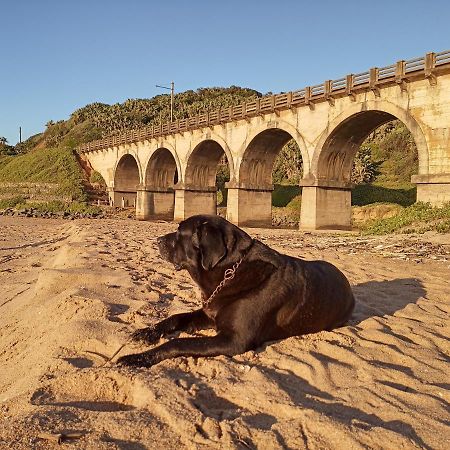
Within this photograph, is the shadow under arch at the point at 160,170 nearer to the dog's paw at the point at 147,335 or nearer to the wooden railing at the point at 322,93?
the wooden railing at the point at 322,93

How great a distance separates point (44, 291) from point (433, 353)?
4.57 metres

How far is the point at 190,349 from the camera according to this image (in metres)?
3.20

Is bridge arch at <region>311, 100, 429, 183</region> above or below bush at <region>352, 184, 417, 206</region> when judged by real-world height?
above

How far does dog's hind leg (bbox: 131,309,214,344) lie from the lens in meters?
3.65

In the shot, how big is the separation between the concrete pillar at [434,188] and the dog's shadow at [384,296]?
10512mm

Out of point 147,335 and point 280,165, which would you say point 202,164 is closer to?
point 280,165

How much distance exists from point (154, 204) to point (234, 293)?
3664 centimetres

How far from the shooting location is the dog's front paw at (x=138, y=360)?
10.1 ft

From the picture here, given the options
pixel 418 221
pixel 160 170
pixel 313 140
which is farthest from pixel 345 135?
pixel 160 170

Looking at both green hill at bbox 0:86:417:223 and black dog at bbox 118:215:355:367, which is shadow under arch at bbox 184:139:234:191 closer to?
green hill at bbox 0:86:417:223

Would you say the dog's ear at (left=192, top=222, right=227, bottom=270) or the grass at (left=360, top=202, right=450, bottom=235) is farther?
the grass at (left=360, top=202, right=450, bottom=235)

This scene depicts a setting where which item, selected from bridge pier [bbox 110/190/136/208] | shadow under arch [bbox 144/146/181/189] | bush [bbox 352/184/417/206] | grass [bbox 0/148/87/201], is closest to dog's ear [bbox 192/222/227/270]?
bush [bbox 352/184/417/206]

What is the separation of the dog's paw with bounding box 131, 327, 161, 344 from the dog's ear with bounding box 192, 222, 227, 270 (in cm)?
77

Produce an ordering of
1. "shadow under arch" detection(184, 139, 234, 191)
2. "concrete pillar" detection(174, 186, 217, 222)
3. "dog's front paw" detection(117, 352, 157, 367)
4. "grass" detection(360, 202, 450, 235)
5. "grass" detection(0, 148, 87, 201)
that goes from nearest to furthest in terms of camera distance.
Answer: "dog's front paw" detection(117, 352, 157, 367)
"grass" detection(360, 202, 450, 235)
"shadow under arch" detection(184, 139, 234, 191)
"concrete pillar" detection(174, 186, 217, 222)
"grass" detection(0, 148, 87, 201)
